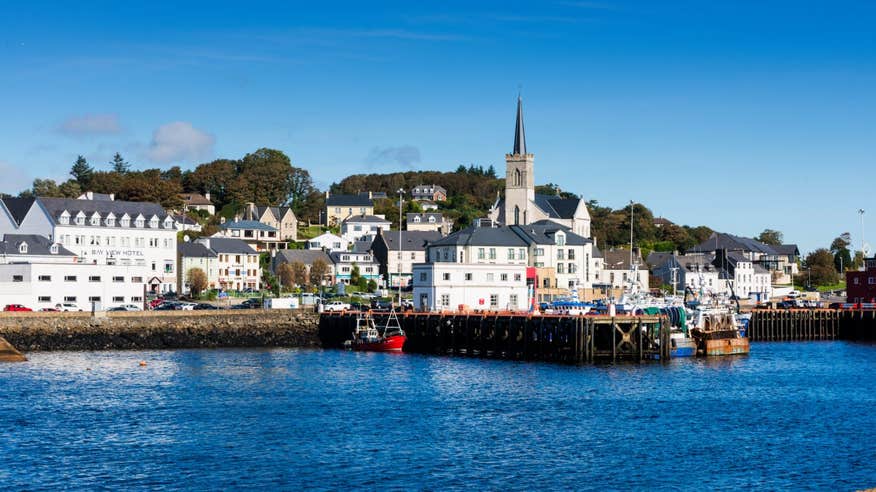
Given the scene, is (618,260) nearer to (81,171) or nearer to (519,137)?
(519,137)

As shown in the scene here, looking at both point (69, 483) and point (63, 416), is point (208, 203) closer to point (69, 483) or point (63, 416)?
point (63, 416)

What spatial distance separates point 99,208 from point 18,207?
850 centimetres

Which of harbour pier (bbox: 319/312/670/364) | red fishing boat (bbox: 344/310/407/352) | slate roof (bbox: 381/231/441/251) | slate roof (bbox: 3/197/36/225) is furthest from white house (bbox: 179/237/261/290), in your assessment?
red fishing boat (bbox: 344/310/407/352)

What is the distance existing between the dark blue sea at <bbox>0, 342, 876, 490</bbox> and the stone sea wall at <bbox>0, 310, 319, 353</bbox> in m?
8.46

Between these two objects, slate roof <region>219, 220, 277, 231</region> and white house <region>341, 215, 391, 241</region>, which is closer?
slate roof <region>219, 220, 277, 231</region>

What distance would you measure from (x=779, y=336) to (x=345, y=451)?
70252 mm

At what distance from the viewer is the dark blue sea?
37.7 m

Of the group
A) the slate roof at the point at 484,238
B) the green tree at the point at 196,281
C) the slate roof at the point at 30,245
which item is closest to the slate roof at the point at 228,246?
the green tree at the point at 196,281

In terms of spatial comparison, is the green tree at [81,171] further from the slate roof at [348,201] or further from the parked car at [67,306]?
the parked car at [67,306]

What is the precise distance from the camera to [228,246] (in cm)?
13400

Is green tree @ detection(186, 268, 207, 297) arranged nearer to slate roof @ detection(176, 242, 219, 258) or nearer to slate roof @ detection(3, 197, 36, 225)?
slate roof @ detection(176, 242, 219, 258)

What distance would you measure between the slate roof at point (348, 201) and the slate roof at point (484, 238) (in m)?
70.8

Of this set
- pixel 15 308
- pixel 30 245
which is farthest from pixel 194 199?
pixel 15 308

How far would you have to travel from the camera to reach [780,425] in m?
48.5
